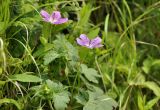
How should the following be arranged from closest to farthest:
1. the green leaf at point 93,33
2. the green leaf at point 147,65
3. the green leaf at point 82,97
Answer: the green leaf at point 82,97 < the green leaf at point 93,33 < the green leaf at point 147,65

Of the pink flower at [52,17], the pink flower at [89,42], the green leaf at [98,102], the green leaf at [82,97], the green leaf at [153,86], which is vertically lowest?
the green leaf at [153,86]

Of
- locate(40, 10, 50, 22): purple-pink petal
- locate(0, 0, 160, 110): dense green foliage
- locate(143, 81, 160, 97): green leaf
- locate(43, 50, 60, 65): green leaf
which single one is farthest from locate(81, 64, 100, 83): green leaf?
locate(143, 81, 160, 97): green leaf

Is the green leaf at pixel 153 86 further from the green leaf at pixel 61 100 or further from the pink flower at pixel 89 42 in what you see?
the green leaf at pixel 61 100

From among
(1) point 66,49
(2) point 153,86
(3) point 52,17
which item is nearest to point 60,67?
(1) point 66,49

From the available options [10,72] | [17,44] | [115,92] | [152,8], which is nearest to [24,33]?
[17,44]

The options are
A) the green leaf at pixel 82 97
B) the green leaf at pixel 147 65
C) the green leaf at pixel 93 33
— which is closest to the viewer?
the green leaf at pixel 82 97

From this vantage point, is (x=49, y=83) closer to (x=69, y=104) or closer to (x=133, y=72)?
(x=69, y=104)

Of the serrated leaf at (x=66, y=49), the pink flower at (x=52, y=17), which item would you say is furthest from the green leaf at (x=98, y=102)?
the pink flower at (x=52, y=17)

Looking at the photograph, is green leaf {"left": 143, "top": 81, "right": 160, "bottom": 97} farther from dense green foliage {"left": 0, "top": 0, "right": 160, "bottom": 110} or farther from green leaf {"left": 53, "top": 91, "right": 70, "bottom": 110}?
green leaf {"left": 53, "top": 91, "right": 70, "bottom": 110}
